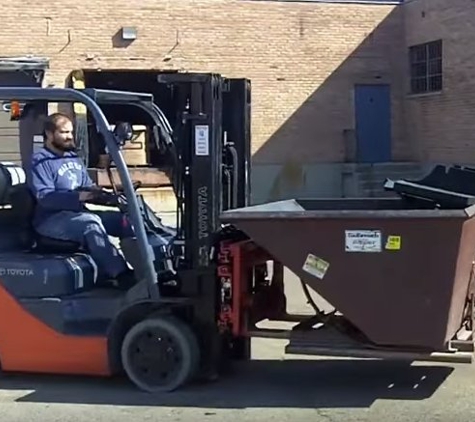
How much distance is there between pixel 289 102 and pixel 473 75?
4934 millimetres

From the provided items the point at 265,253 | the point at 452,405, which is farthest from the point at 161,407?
the point at 452,405

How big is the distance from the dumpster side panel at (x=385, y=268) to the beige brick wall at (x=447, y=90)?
753 inches

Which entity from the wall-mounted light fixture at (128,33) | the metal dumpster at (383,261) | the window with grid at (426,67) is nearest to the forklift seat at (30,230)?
the metal dumpster at (383,261)

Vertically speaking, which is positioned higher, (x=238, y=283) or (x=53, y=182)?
(x=53, y=182)

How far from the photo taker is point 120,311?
7.83 metres

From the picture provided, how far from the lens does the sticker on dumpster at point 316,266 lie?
23.8 ft

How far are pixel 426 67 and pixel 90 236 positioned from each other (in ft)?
70.2

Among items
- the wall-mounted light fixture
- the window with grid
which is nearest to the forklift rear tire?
the wall-mounted light fixture

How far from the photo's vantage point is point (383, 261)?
23.5ft

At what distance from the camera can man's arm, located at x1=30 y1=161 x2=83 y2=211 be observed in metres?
7.89

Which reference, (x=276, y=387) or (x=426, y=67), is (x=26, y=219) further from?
(x=426, y=67)

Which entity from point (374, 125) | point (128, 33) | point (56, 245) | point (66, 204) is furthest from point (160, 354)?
point (374, 125)

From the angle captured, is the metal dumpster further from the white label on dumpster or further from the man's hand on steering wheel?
the man's hand on steering wheel

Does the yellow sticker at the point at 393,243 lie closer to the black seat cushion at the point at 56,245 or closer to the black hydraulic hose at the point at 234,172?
the black hydraulic hose at the point at 234,172
